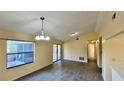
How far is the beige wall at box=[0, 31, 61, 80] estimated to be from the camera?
4.56 metres

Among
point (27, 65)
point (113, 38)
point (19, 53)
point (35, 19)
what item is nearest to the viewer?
point (113, 38)

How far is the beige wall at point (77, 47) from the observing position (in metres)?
11.1

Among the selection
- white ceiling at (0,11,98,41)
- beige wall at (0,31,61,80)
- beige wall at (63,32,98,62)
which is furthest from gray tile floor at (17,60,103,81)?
beige wall at (63,32,98,62)

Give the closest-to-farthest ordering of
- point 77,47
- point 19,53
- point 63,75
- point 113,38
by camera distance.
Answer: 1. point 113,38
2. point 19,53
3. point 63,75
4. point 77,47

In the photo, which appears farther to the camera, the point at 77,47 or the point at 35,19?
the point at 77,47

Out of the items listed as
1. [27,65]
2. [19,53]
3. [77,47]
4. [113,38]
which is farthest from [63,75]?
[77,47]

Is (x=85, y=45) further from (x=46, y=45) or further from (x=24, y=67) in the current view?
(x=24, y=67)

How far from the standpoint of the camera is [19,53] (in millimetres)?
5773

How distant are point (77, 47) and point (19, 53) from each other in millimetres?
7071

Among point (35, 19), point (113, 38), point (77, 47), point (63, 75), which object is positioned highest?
point (35, 19)

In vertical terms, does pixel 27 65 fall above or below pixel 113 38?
below

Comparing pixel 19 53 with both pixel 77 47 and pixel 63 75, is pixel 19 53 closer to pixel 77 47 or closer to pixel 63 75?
pixel 63 75
